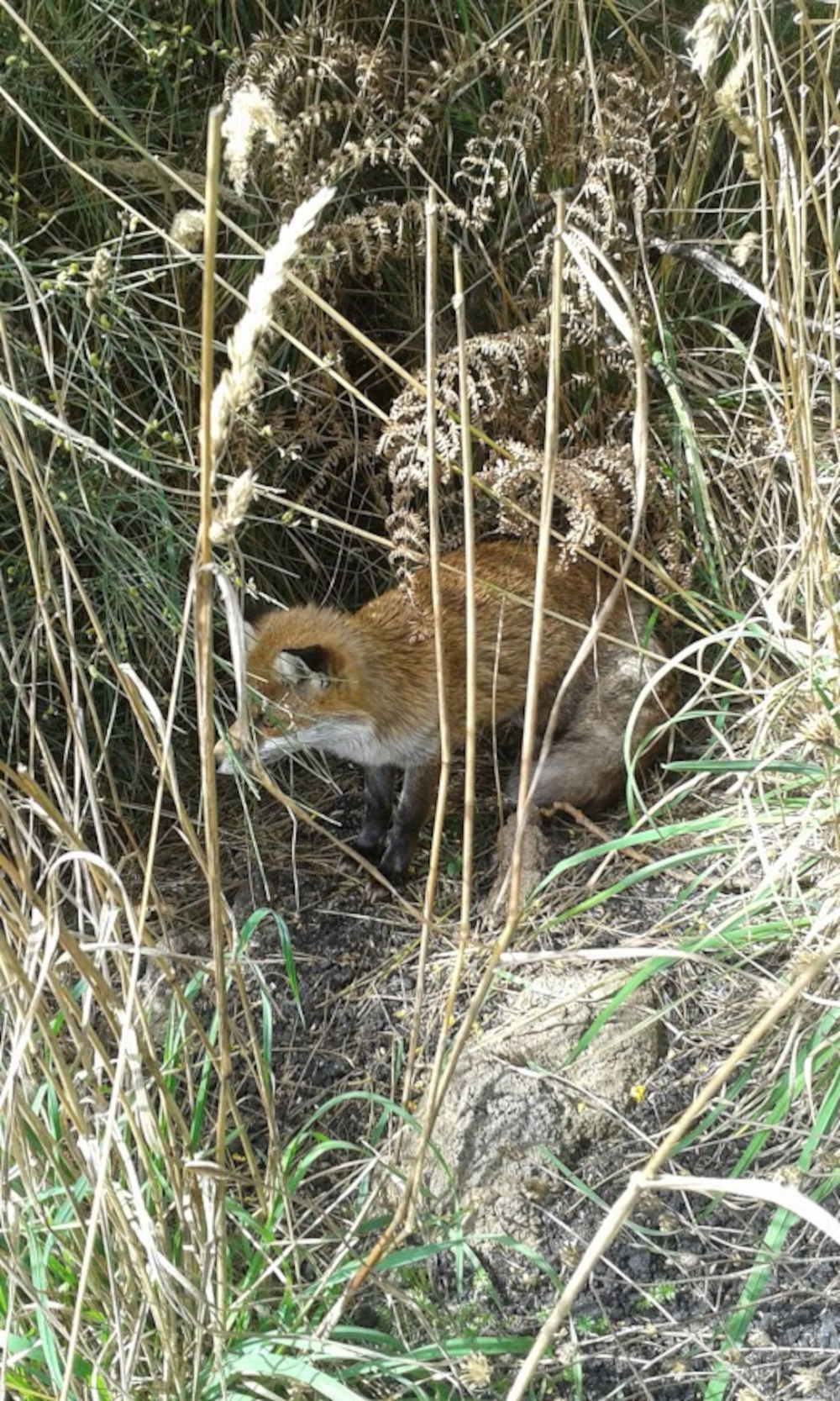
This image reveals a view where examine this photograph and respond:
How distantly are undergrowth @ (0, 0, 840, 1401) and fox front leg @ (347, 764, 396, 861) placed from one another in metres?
0.13

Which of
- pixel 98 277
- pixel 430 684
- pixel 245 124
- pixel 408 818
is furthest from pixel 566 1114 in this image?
pixel 245 124

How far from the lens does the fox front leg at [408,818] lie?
3.95 m

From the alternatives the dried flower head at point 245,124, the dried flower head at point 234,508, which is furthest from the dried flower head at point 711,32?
the dried flower head at point 234,508

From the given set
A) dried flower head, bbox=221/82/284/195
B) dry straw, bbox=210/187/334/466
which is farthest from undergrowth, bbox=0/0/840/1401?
dry straw, bbox=210/187/334/466

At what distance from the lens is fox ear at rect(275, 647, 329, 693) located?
12.1ft

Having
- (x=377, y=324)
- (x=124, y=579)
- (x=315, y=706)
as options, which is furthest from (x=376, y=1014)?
(x=377, y=324)

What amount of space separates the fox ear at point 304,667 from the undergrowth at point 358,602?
20 centimetres

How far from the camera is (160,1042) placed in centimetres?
326

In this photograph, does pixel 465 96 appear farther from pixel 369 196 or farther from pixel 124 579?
pixel 124 579

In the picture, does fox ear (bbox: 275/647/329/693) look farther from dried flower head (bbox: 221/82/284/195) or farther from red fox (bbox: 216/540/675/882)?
dried flower head (bbox: 221/82/284/195)

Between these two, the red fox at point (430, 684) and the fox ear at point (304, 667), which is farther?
the red fox at point (430, 684)

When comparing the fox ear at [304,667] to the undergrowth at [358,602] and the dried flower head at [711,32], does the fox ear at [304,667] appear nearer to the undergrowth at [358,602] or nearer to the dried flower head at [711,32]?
the undergrowth at [358,602]

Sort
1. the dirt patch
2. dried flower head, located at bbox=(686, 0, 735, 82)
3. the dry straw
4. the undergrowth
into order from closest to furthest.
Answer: the dry straw < dried flower head, located at bbox=(686, 0, 735, 82) < the undergrowth < the dirt patch

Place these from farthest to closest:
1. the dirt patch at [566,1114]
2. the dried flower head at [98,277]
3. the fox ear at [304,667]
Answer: the fox ear at [304,667]
the dried flower head at [98,277]
the dirt patch at [566,1114]
